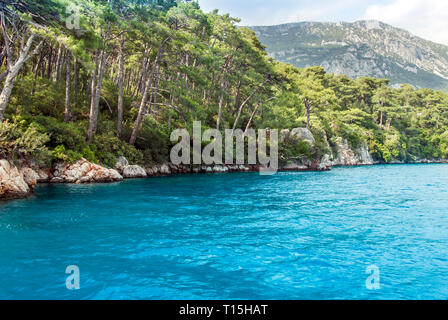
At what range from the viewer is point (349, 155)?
52594 millimetres

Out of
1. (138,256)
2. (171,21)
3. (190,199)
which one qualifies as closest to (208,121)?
(171,21)

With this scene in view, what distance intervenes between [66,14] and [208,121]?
74.6 ft

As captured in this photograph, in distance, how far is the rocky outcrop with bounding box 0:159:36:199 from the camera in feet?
38.7

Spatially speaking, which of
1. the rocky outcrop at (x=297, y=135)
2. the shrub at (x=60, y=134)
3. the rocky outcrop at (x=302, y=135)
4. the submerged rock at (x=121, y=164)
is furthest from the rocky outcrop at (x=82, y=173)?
the rocky outcrop at (x=302, y=135)

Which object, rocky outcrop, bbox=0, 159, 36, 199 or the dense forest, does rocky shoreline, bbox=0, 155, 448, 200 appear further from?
the dense forest

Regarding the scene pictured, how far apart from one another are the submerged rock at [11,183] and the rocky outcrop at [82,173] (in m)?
4.19

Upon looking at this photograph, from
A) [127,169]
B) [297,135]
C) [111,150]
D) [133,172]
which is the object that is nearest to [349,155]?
[297,135]

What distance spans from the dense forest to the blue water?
5.69 meters

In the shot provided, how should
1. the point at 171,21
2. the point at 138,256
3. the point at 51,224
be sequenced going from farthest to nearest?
the point at 171,21
the point at 51,224
the point at 138,256

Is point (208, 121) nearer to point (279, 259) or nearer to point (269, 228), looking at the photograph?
point (269, 228)

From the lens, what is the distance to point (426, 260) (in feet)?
22.2

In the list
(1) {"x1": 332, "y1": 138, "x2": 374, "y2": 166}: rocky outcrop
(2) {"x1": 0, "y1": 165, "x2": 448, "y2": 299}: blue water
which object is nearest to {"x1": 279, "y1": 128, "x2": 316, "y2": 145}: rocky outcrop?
(1) {"x1": 332, "y1": 138, "x2": 374, "y2": 166}: rocky outcrop

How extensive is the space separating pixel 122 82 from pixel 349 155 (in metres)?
42.2

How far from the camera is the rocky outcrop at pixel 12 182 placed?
1180cm
